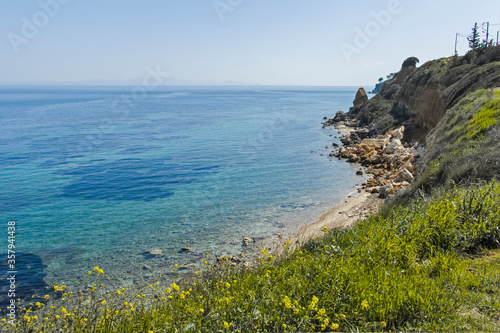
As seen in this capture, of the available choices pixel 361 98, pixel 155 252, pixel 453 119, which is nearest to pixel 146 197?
pixel 155 252

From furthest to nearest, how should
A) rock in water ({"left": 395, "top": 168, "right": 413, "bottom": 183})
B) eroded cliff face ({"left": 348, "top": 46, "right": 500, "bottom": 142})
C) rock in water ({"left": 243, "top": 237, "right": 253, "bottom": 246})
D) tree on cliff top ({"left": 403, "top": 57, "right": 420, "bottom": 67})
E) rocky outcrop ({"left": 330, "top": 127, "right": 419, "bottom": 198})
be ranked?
tree on cliff top ({"left": 403, "top": 57, "right": 420, "bottom": 67}), eroded cliff face ({"left": 348, "top": 46, "right": 500, "bottom": 142}), rocky outcrop ({"left": 330, "top": 127, "right": 419, "bottom": 198}), rock in water ({"left": 395, "top": 168, "right": 413, "bottom": 183}), rock in water ({"left": 243, "top": 237, "right": 253, "bottom": 246})

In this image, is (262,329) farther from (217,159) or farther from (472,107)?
(217,159)

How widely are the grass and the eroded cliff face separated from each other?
2202 centimetres

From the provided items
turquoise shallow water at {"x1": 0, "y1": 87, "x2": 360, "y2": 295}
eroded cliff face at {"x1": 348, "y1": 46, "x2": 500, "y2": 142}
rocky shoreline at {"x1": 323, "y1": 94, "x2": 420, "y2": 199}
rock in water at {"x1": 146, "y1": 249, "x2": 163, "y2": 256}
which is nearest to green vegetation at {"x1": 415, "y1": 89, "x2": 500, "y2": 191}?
rocky shoreline at {"x1": 323, "y1": 94, "x2": 420, "y2": 199}

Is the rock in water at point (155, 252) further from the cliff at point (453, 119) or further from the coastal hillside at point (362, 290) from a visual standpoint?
the cliff at point (453, 119)

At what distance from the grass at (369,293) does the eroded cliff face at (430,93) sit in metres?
22.0

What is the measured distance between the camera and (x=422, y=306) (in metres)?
4.48

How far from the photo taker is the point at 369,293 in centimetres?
477

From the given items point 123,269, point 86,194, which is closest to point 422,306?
point 123,269

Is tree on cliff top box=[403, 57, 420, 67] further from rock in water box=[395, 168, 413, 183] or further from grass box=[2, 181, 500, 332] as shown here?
grass box=[2, 181, 500, 332]

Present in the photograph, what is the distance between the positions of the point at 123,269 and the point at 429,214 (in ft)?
44.0

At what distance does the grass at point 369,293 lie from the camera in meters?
4.39

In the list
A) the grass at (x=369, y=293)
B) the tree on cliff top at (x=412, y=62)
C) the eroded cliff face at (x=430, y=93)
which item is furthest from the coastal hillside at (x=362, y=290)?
the tree on cliff top at (x=412, y=62)

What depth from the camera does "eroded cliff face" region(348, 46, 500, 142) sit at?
26.9m
